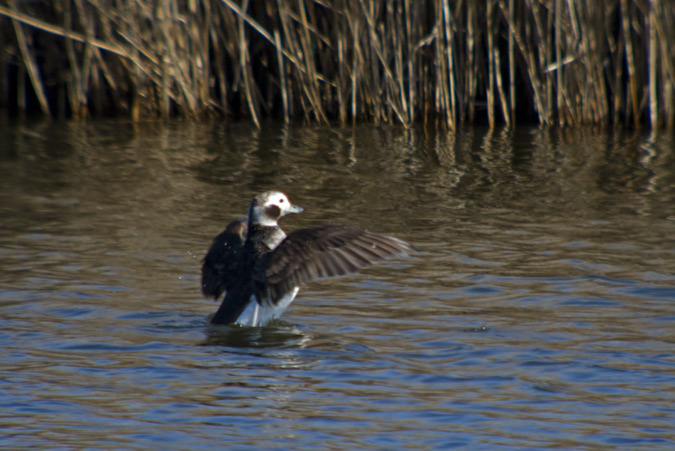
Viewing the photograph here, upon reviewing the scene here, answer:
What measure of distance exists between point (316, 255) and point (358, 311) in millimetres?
646

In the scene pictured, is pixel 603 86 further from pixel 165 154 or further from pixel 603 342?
pixel 603 342

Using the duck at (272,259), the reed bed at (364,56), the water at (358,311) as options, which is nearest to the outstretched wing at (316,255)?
the duck at (272,259)

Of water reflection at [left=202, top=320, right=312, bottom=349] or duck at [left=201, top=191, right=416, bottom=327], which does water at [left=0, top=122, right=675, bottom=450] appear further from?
duck at [left=201, top=191, right=416, bottom=327]

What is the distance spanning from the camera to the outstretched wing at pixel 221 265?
19.9 ft

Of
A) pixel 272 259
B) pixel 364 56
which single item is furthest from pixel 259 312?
pixel 364 56

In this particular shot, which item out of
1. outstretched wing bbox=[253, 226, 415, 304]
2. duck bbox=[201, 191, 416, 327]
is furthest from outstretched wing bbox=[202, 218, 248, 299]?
outstretched wing bbox=[253, 226, 415, 304]

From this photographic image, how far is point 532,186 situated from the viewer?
10062mm

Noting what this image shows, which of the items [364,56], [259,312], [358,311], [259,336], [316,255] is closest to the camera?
[316,255]

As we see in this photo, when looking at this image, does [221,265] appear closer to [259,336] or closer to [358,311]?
[259,336]

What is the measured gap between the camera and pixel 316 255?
18.3 ft

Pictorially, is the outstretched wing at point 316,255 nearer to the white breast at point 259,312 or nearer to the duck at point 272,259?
the duck at point 272,259

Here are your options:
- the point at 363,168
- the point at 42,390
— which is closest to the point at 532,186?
the point at 363,168

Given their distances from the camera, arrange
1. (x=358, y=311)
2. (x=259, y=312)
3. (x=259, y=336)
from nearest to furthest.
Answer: (x=259, y=336), (x=259, y=312), (x=358, y=311)

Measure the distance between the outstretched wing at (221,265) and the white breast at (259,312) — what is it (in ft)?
0.71
